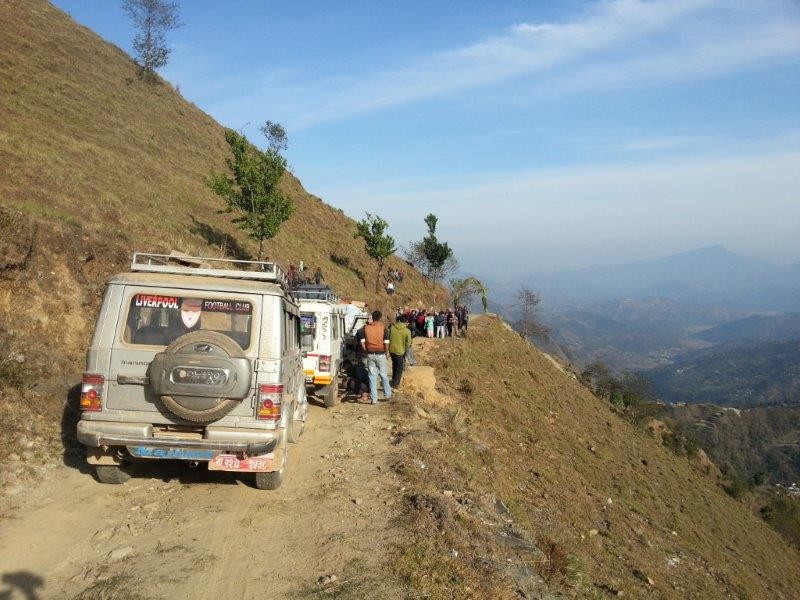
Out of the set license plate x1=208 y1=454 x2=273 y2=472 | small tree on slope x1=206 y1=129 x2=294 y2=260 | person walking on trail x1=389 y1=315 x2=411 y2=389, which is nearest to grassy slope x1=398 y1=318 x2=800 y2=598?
person walking on trail x1=389 y1=315 x2=411 y2=389

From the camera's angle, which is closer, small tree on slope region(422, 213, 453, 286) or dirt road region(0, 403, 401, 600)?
dirt road region(0, 403, 401, 600)

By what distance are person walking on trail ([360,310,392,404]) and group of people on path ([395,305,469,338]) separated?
51.7 ft

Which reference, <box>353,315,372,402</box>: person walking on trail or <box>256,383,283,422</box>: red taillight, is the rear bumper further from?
<box>353,315,372,402</box>: person walking on trail

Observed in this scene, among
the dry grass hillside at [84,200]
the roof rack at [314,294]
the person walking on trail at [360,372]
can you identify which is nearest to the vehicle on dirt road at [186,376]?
the dry grass hillside at [84,200]

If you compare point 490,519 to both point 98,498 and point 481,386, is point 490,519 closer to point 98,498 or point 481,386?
point 98,498

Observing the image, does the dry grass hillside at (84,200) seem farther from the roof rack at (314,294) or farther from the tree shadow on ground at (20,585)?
the roof rack at (314,294)

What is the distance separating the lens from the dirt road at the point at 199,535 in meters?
4.10

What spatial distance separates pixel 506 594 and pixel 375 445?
12.8 feet

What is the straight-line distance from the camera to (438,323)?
27.5 m

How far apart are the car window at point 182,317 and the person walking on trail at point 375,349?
190 inches

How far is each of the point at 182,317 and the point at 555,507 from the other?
334 inches

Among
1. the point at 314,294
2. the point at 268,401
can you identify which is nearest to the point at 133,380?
the point at 268,401

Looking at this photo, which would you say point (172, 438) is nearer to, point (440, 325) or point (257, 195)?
point (257, 195)

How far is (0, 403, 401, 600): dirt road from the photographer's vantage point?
161 inches
